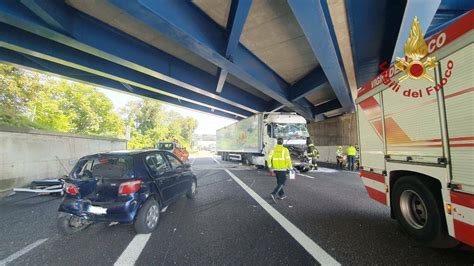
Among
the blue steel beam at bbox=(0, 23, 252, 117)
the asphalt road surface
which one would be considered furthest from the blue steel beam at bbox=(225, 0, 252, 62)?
the blue steel beam at bbox=(0, 23, 252, 117)

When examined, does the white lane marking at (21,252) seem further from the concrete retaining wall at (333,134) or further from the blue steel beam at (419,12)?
the concrete retaining wall at (333,134)

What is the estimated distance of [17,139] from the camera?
8.06 m

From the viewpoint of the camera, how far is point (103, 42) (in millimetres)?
7234

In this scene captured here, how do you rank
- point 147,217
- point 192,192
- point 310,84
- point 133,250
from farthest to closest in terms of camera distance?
point 310,84 → point 192,192 → point 147,217 → point 133,250

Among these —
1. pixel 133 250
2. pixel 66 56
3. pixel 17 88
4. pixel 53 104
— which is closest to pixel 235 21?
pixel 133 250

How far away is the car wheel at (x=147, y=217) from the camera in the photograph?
398 centimetres

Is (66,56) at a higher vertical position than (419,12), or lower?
lower

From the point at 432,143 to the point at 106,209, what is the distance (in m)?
5.20

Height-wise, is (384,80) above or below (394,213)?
above

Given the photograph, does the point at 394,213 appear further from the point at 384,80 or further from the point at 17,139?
the point at 17,139

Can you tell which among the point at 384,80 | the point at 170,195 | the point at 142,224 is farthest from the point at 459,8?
the point at 142,224

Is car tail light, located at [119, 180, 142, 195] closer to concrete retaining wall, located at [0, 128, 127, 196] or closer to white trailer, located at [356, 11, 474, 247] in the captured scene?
white trailer, located at [356, 11, 474, 247]

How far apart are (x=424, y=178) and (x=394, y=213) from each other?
1038 millimetres

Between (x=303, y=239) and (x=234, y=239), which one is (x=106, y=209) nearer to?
(x=234, y=239)
